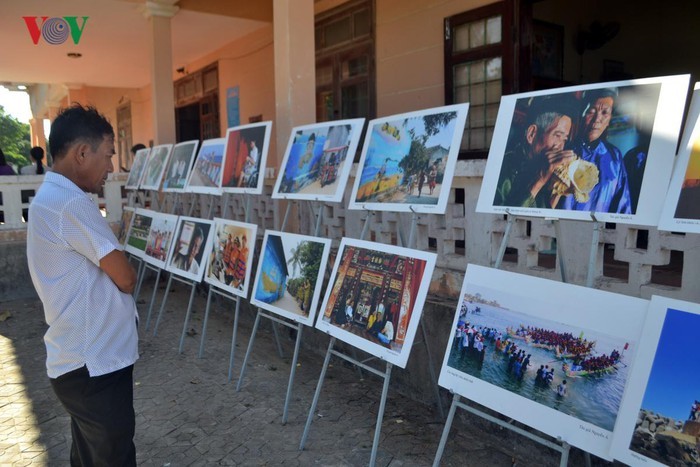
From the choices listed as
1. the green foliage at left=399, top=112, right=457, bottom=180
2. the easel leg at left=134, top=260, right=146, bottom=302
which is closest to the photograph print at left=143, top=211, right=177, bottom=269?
the easel leg at left=134, top=260, right=146, bottom=302

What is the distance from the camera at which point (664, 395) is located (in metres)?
1.61

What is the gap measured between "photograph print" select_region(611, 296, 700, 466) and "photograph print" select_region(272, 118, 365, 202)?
2.01 meters

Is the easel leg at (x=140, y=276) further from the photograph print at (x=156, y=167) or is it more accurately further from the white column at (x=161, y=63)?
the white column at (x=161, y=63)

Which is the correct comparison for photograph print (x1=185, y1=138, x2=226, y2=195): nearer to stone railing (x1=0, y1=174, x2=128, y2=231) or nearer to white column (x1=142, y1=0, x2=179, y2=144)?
stone railing (x1=0, y1=174, x2=128, y2=231)

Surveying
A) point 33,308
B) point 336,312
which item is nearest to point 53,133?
point 336,312

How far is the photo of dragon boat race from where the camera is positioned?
1774 millimetres

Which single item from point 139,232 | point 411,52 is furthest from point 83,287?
point 411,52

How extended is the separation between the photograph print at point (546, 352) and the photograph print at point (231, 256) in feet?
6.51

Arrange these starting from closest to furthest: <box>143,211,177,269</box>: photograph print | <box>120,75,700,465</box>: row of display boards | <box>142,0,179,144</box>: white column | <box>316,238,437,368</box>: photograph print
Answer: <box>120,75,700,465</box>: row of display boards, <box>316,238,437,368</box>: photograph print, <box>143,211,177,269</box>: photograph print, <box>142,0,179,144</box>: white column

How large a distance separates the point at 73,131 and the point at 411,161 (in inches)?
66.1

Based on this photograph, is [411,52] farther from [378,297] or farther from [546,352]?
[546,352]

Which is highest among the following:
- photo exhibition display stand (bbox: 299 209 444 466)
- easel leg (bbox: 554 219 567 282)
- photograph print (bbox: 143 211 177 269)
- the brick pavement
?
easel leg (bbox: 554 219 567 282)

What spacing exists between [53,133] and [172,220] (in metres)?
3.11

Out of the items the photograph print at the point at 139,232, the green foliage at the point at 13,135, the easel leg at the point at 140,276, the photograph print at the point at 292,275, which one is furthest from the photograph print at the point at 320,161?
the green foliage at the point at 13,135
